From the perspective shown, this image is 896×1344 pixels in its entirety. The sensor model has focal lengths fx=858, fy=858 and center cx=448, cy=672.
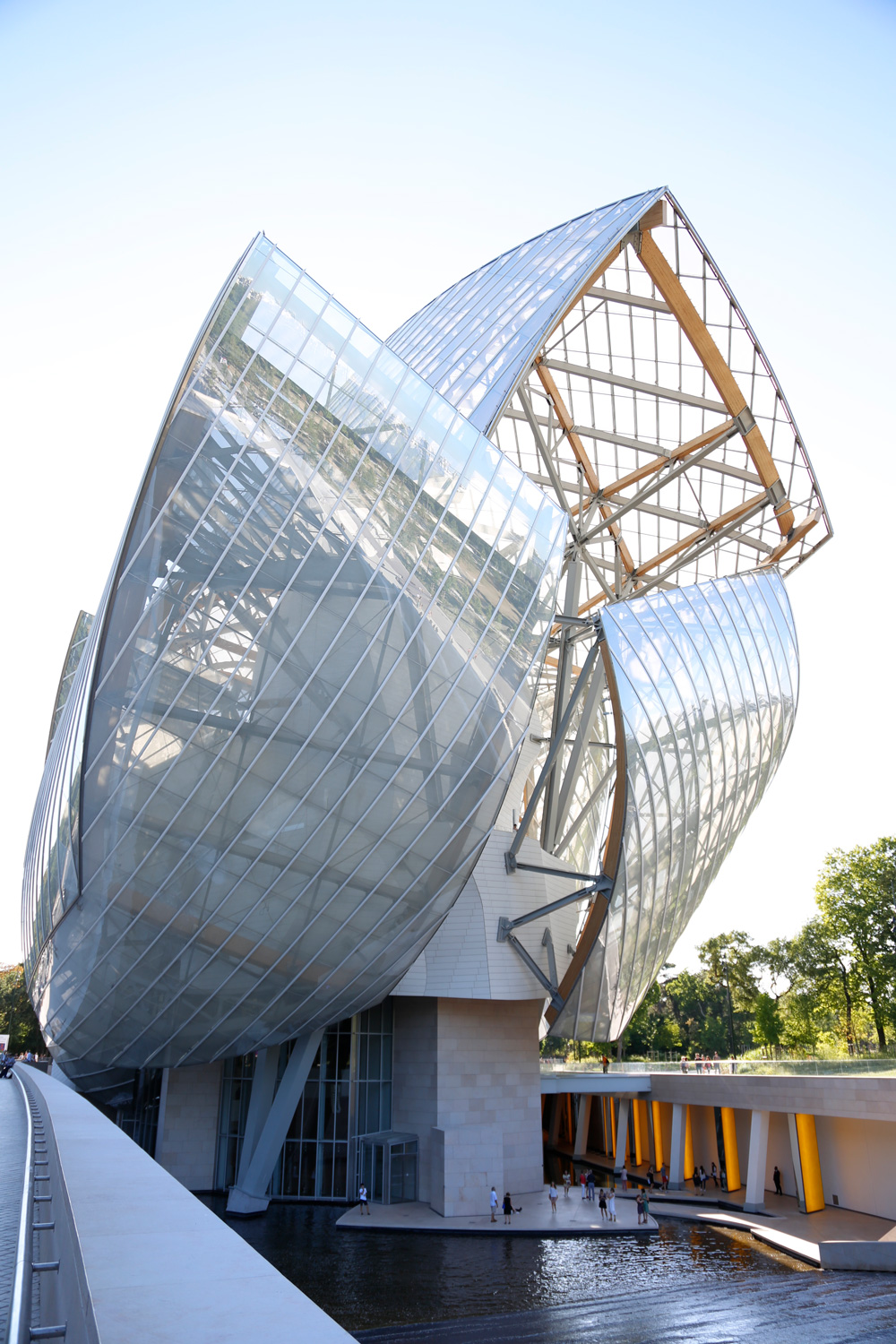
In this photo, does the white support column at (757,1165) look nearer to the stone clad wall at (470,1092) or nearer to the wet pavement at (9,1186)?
the stone clad wall at (470,1092)

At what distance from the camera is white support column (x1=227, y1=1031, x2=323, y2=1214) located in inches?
1078

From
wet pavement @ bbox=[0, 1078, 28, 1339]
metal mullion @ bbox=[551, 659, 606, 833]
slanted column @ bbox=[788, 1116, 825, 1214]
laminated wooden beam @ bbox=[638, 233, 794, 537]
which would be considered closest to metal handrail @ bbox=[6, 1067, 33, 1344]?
wet pavement @ bbox=[0, 1078, 28, 1339]

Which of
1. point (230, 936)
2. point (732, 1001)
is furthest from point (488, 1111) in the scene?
point (732, 1001)

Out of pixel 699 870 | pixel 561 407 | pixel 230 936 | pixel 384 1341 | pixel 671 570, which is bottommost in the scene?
pixel 384 1341

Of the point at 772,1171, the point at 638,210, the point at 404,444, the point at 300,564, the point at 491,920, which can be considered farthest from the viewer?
the point at 772,1171

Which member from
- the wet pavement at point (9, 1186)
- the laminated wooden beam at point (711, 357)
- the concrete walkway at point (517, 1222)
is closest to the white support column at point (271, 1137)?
the concrete walkway at point (517, 1222)

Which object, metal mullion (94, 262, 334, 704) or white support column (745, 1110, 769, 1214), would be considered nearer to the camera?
metal mullion (94, 262, 334, 704)

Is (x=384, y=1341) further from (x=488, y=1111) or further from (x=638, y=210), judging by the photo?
(x=638, y=210)

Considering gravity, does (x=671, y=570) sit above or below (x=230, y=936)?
above

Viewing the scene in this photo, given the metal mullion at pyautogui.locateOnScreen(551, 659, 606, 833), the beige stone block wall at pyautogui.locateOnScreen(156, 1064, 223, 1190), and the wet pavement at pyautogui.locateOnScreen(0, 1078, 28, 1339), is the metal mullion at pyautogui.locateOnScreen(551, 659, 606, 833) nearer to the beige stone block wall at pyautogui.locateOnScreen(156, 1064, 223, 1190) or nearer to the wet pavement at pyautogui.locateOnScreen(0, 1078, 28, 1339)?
the beige stone block wall at pyautogui.locateOnScreen(156, 1064, 223, 1190)

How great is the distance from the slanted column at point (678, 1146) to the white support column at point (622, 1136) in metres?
2.56

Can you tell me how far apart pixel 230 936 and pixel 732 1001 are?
74.2 metres

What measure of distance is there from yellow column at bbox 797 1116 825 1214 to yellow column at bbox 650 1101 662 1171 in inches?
448

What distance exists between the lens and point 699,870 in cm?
3244
